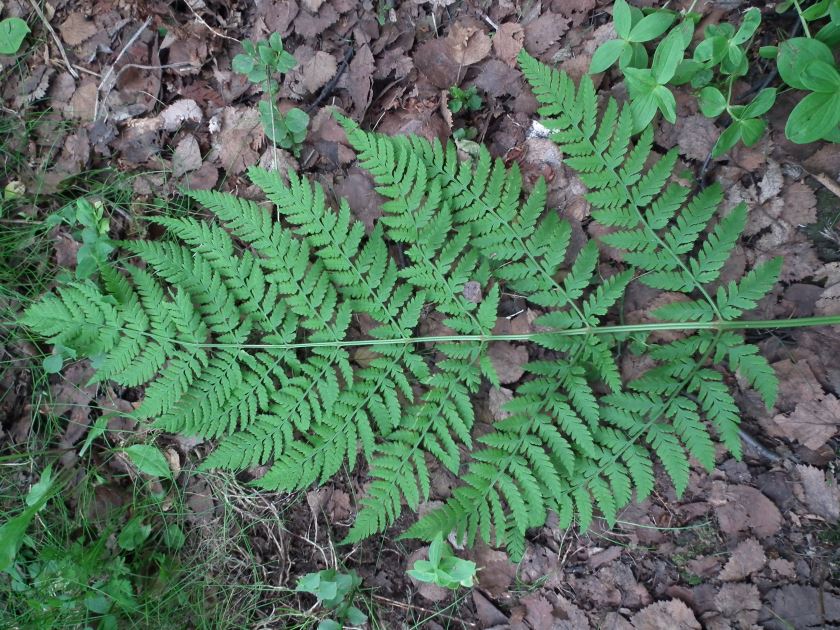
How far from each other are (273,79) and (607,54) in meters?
1.85

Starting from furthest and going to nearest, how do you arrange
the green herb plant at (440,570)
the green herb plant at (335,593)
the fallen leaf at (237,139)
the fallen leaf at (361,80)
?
the fallen leaf at (237,139), the fallen leaf at (361,80), the green herb plant at (335,593), the green herb plant at (440,570)

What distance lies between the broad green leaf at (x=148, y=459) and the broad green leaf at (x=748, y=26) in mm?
3735

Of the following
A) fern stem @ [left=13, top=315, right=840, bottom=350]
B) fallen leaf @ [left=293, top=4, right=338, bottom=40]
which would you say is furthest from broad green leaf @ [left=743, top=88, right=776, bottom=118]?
fallen leaf @ [left=293, top=4, right=338, bottom=40]

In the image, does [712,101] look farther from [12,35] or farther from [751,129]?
[12,35]

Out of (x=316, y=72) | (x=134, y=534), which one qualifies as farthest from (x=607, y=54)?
(x=134, y=534)

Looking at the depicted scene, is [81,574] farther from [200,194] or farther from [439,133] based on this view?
[439,133]

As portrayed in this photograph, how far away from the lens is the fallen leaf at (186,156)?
3.44m

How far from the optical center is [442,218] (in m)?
2.95

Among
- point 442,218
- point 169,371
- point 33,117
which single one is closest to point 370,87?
point 442,218

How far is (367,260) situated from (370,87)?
1.02 meters

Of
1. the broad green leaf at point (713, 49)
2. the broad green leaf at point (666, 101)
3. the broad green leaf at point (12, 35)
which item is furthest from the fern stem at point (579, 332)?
the broad green leaf at point (12, 35)

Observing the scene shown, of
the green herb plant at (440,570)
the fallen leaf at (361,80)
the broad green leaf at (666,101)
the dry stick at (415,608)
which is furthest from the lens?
the fallen leaf at (361,80)

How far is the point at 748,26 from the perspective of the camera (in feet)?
8.79

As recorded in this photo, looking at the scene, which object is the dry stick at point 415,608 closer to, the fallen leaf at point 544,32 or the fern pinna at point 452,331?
the fern pinna at point 452,331
